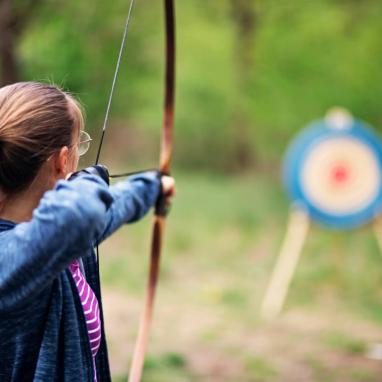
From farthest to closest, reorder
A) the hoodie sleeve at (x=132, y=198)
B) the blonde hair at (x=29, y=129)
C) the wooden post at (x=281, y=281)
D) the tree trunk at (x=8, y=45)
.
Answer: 1. the tree trunk at (x=8, y=45)
2. the wooden post at (x=281, y=281)
3. the hoodie sleeve at (x=132, y=198)
4. the blonde hair at (x=29, y=129)

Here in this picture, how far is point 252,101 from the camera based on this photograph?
7879 mm

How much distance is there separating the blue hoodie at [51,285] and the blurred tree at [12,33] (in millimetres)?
4083

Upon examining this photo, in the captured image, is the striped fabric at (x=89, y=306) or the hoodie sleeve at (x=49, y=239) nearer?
the hoodie sleeve at (x=49, y=239)

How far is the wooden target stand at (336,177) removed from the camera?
4578 millimetres

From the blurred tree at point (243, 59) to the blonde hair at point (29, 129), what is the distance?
705 centimetres

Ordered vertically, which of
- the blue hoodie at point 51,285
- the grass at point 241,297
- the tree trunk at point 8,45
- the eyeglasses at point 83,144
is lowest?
the blue hoodie at point 51,285

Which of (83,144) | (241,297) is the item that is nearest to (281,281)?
(241,297)

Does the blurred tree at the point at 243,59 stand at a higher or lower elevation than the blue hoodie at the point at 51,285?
higher

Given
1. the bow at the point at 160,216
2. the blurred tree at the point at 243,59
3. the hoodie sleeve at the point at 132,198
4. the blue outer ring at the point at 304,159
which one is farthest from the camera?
the blurred tree at the point at 243,59

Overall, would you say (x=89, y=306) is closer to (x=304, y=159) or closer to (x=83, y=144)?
(x=83, y=144)

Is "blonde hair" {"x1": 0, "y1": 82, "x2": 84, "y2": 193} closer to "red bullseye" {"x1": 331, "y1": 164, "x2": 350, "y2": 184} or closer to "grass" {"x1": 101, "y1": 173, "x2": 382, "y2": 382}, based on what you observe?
"grass" {"x1": 101, "y1": 173, "x2": 382, "y2": 382}

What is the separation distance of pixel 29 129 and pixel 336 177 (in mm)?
3929

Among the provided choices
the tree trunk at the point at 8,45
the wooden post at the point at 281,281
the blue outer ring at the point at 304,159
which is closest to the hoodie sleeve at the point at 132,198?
the wooden post at the point at 281,281

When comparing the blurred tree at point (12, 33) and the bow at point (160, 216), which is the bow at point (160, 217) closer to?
the bow at point (160, 216)
